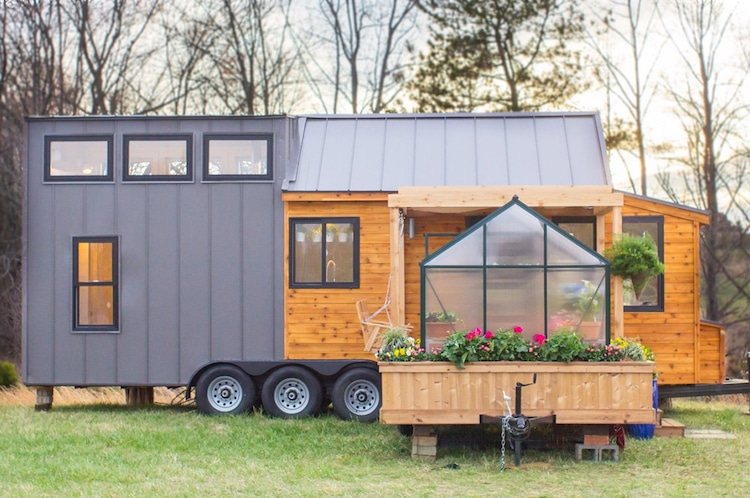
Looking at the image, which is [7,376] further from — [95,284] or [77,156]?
[77,156]

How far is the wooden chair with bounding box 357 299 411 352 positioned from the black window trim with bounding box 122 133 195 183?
10.2 feet

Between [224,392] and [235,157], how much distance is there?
10.9 feet

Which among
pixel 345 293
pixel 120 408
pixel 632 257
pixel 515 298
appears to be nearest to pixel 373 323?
pixel 345 293

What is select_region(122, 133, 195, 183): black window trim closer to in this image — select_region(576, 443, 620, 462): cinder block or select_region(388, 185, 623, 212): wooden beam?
select_region(388, 185, 623, 212): wooden beam

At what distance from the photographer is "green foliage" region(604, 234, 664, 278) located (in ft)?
35.8

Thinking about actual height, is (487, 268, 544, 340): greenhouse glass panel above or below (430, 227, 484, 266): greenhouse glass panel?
below


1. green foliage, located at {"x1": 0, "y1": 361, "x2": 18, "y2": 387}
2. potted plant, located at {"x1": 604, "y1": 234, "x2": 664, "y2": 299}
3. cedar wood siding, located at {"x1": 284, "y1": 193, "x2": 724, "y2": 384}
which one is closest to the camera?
potted plant, located at {"x1": 604, "y1": 234, "x2": 664, "y2": 299}

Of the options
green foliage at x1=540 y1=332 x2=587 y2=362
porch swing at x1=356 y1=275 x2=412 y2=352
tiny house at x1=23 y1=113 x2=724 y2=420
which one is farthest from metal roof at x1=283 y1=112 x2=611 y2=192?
green foliage at x1=540 y1=332 x2=587 y2=362

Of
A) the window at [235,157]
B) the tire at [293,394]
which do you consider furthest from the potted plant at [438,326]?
the window at [235,157]

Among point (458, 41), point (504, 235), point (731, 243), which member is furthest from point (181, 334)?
point (731, 243)

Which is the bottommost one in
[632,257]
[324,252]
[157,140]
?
[632,257]

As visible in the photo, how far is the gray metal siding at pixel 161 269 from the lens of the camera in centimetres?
1372

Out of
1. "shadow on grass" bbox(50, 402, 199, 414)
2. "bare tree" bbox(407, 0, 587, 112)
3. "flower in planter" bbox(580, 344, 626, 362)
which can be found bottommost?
"shadow on grass" bbox(50, 402, 199, 414)

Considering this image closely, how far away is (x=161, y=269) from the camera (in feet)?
45.5
